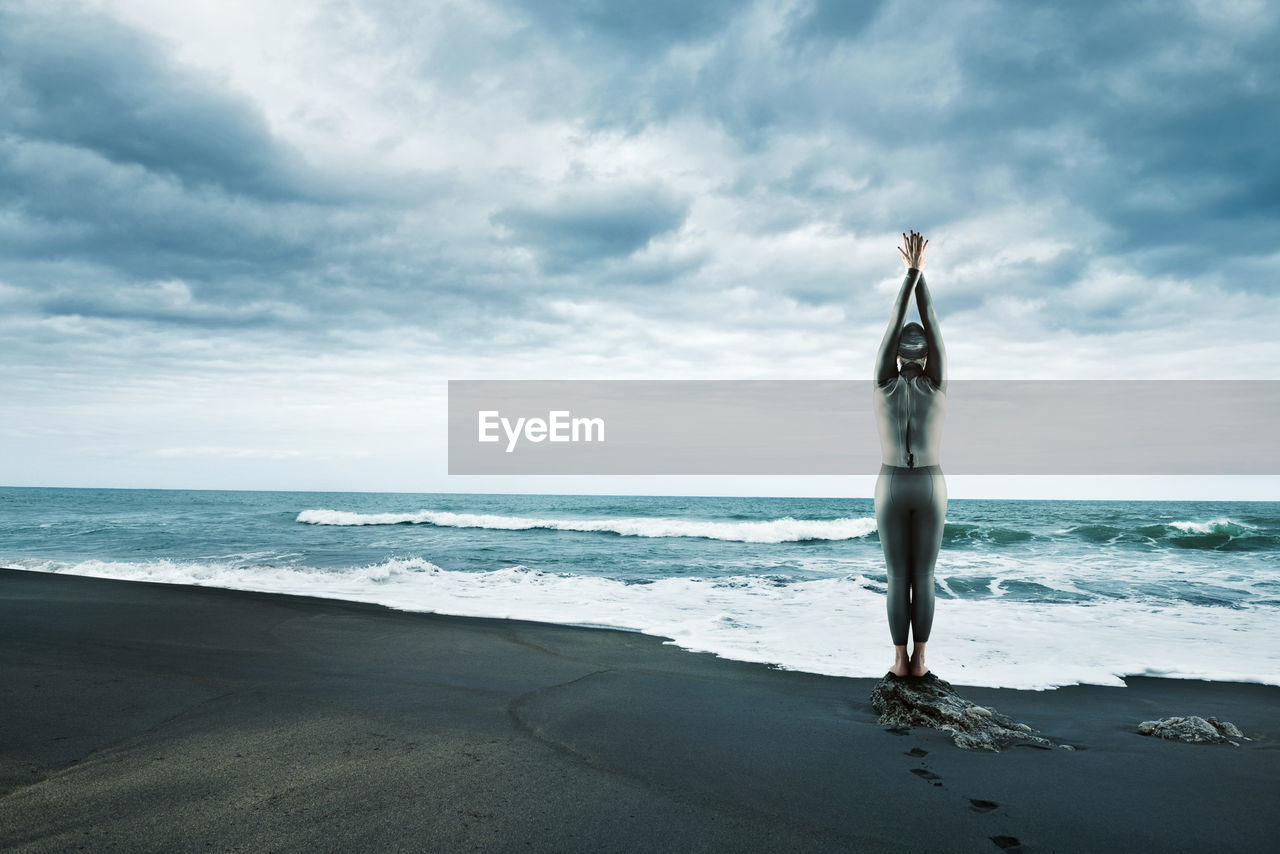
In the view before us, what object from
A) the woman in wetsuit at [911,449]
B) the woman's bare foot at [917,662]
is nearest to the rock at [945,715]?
the woman's bare foot at [917,662]

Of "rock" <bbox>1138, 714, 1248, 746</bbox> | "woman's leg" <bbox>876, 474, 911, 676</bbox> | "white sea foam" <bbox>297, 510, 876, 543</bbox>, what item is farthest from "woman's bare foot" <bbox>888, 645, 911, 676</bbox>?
"white sea foam" <bbox>297, 510, 876, 543</bbox>

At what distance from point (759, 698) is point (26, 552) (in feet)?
70.0

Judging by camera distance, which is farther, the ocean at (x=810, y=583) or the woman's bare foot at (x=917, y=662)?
the ocean at (x=810, y=583)

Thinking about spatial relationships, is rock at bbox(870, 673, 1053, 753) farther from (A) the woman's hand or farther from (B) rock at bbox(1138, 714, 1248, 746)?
(A) the woman's hand

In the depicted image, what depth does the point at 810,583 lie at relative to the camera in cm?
1282

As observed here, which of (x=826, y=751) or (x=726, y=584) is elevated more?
(x=826, y=751)

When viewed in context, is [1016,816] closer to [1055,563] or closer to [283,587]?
[283,587]

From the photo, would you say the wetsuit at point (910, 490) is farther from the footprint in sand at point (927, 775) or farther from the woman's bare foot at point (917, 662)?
the footprint in sand at point (927, 775)

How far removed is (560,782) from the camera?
3.21 m

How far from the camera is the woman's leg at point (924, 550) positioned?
4453 millimetres

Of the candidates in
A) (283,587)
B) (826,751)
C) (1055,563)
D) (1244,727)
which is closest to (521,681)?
(826,751)

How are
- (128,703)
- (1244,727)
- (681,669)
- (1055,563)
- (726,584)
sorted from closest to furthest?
(128,703), (1244,727), (681,669), (726,584), (1055,563)

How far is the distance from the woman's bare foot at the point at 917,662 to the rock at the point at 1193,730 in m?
1.44

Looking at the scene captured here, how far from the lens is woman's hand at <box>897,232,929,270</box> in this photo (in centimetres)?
455
